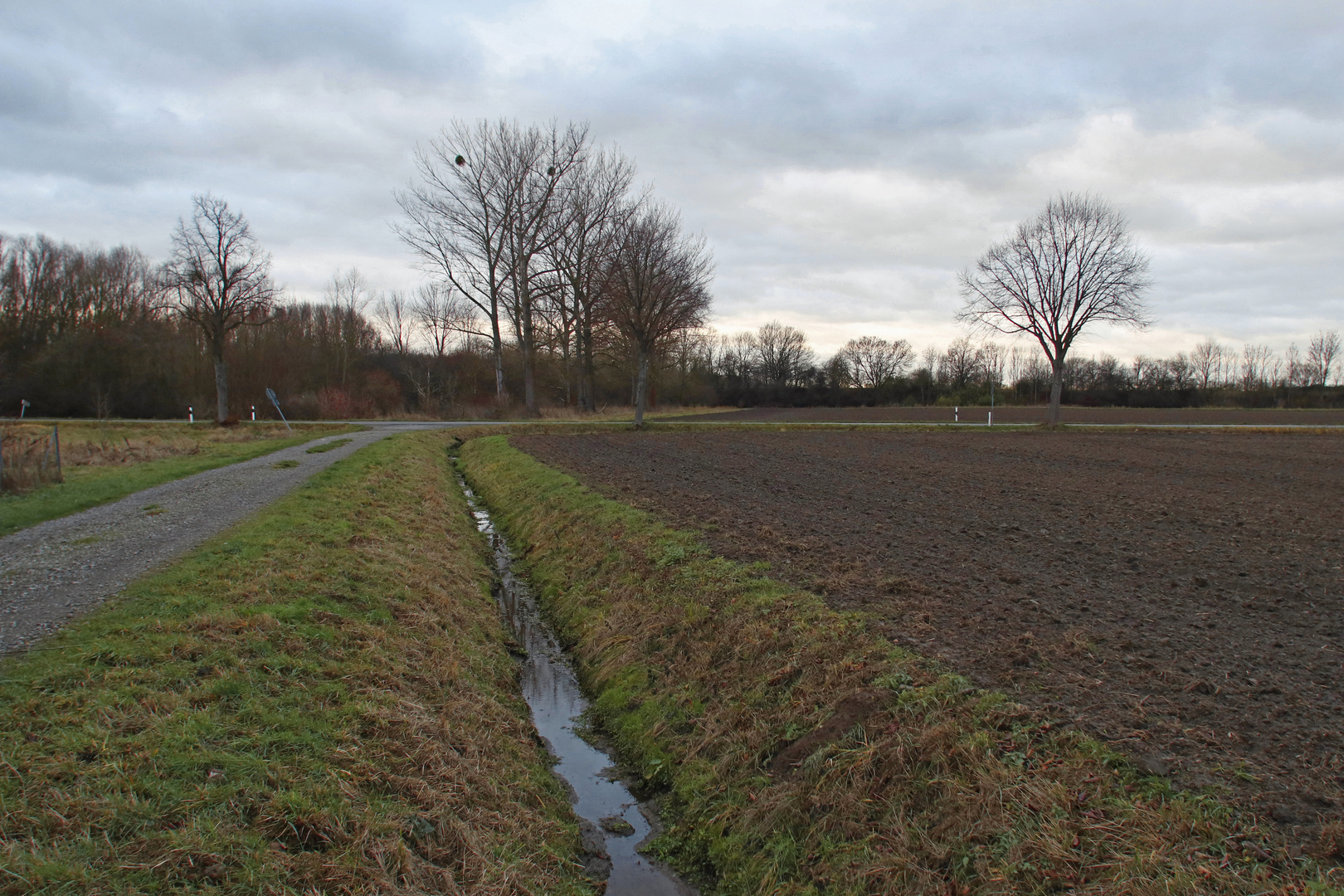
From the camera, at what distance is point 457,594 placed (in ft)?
31.6

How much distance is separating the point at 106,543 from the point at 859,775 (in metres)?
9.07

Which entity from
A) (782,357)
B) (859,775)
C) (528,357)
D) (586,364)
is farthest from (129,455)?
(782,357)

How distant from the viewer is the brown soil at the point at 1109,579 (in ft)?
14.5

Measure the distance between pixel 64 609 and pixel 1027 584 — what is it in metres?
9.22

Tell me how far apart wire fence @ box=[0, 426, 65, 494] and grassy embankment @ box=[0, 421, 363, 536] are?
0.87ft

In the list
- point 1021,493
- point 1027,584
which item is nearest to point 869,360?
point 1021,493

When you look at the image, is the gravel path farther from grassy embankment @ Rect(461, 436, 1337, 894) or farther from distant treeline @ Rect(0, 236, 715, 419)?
distant treeline @ Rect(0, 236, 715, 419)

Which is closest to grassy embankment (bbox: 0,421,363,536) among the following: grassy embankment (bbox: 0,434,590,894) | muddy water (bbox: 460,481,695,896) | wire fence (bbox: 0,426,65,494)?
wire fence (bbox: 0,426,65,494)

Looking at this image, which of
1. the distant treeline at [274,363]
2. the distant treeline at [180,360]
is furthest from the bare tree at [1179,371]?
the distant treeline at [180,360]

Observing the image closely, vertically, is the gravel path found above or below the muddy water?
above

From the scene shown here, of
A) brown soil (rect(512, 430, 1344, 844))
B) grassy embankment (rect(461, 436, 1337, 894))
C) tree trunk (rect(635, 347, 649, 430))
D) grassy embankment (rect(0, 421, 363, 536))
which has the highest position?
tree trunk (rect(635, 347, 649, 430))

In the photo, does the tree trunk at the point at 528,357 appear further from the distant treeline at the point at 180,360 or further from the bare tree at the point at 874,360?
the bare tree at the point at 874,360

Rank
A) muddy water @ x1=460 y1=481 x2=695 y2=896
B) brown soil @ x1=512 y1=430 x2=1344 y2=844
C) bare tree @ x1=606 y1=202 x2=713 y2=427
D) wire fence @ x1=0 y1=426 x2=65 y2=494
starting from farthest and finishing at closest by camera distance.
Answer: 1. bare tree @ x1=606 y1=202 x2=713 y2=427
2. wire fence @ x1=0 y1=426 x2=65 y2=494
3. muddy water @ x1=460 y1=481 x2=695 y2=896
4. brown soil @ x1=512 y1=430 x2=1344 y2=844

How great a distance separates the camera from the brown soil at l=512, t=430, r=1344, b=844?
4.41m
